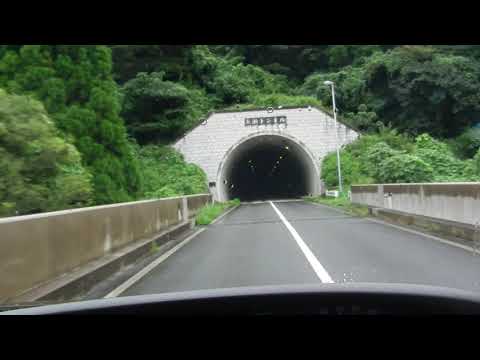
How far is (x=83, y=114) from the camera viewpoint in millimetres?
21375

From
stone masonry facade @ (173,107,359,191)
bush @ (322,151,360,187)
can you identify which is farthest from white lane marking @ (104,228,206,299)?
stone masonry facade @ (173,107,359,191)

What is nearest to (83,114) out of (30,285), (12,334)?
(30,285)

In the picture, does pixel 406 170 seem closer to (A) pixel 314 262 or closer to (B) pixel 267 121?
(A) pixel 314 262

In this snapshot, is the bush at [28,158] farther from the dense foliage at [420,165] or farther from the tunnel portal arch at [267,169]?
the tunnel portal arch at [267,169]

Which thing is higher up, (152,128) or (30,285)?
(152,128)

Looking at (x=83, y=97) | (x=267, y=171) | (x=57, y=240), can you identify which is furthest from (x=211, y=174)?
(x=57, y=240)

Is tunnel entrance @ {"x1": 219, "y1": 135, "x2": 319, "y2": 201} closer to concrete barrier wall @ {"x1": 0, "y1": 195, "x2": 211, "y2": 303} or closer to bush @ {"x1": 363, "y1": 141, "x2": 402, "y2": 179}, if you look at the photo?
bush @ {"x1": 363, "y1": 141, "x2": 402, "y2": 179}

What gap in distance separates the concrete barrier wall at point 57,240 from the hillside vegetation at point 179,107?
1.41 metres

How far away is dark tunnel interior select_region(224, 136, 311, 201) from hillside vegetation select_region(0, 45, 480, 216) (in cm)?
411

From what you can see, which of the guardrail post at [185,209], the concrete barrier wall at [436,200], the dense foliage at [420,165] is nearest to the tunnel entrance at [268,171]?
the dense foliage at [420,165]

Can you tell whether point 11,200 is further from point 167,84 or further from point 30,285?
point 167,84

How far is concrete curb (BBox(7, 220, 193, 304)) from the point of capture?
6.83 meters

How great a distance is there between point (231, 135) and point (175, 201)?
26.9m

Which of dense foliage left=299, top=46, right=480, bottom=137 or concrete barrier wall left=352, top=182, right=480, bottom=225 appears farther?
dense foliage left=299, top=46, right=480, bottom=137
